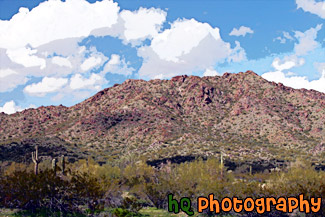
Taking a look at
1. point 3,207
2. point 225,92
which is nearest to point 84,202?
point 3,207

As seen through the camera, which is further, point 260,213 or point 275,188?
point 275,188

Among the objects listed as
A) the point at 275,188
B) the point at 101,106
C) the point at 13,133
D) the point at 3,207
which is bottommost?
the point at 3,207

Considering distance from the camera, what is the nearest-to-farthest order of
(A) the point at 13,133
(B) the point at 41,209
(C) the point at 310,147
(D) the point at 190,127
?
(B) the point at 41,209
(C) the point at 310,147
(D) the point at 190,127
(A) the point at 13,133

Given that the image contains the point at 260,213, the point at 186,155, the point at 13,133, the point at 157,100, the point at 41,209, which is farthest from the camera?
the point at 157,100

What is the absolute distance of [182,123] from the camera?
2970 inches

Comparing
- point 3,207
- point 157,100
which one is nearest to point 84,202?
point 3,207

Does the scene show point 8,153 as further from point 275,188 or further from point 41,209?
point 275,188

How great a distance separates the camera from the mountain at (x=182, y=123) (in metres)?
58.4

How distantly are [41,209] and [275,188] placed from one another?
43.8ft

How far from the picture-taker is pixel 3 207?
1827cm

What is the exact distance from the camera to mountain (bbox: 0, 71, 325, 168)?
58.4 metres

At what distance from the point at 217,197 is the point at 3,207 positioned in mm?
12659

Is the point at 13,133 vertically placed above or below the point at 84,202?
above

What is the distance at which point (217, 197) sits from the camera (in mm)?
18469
